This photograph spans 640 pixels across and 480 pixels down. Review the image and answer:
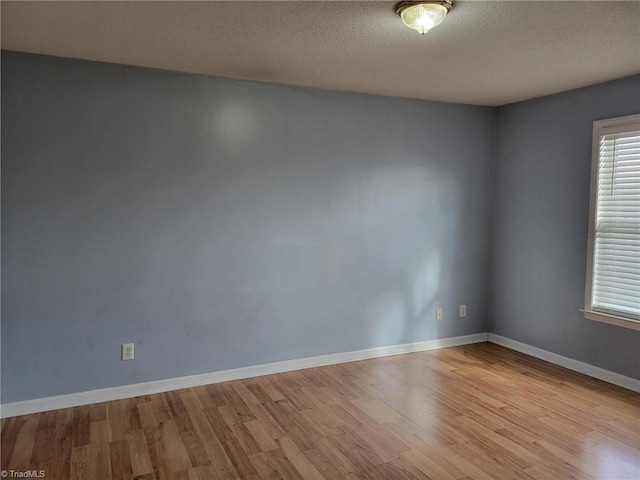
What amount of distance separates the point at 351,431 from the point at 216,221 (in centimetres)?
183

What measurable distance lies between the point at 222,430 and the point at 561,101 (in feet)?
12.5

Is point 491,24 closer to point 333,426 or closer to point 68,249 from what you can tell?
point 333,426

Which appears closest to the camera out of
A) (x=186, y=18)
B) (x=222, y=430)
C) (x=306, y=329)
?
(x=186, y=18)

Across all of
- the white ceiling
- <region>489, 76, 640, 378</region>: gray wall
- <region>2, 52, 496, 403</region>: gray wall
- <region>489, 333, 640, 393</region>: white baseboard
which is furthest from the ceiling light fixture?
<region>489, 333, 640, 393</region>: white baseboard

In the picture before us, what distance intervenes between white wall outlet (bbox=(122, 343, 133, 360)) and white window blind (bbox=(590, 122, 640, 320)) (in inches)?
145

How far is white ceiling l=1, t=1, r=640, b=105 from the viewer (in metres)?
2.33

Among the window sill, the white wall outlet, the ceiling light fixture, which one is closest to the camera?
the ceiling light fixture

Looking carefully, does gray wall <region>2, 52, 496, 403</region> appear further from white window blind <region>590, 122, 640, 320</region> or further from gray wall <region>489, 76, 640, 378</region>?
white window blind <region>590, 122, 640, 320</region>

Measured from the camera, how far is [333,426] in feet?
9.71

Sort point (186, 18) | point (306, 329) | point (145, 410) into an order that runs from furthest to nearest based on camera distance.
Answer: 1. point (306, 329)
2. point (145, 410)
3. point (186, 18)

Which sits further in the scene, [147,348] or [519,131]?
[519,131]

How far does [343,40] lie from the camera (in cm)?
275

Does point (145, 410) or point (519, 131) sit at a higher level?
point (519, 131)

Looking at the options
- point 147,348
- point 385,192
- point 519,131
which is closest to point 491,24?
point 385,192
